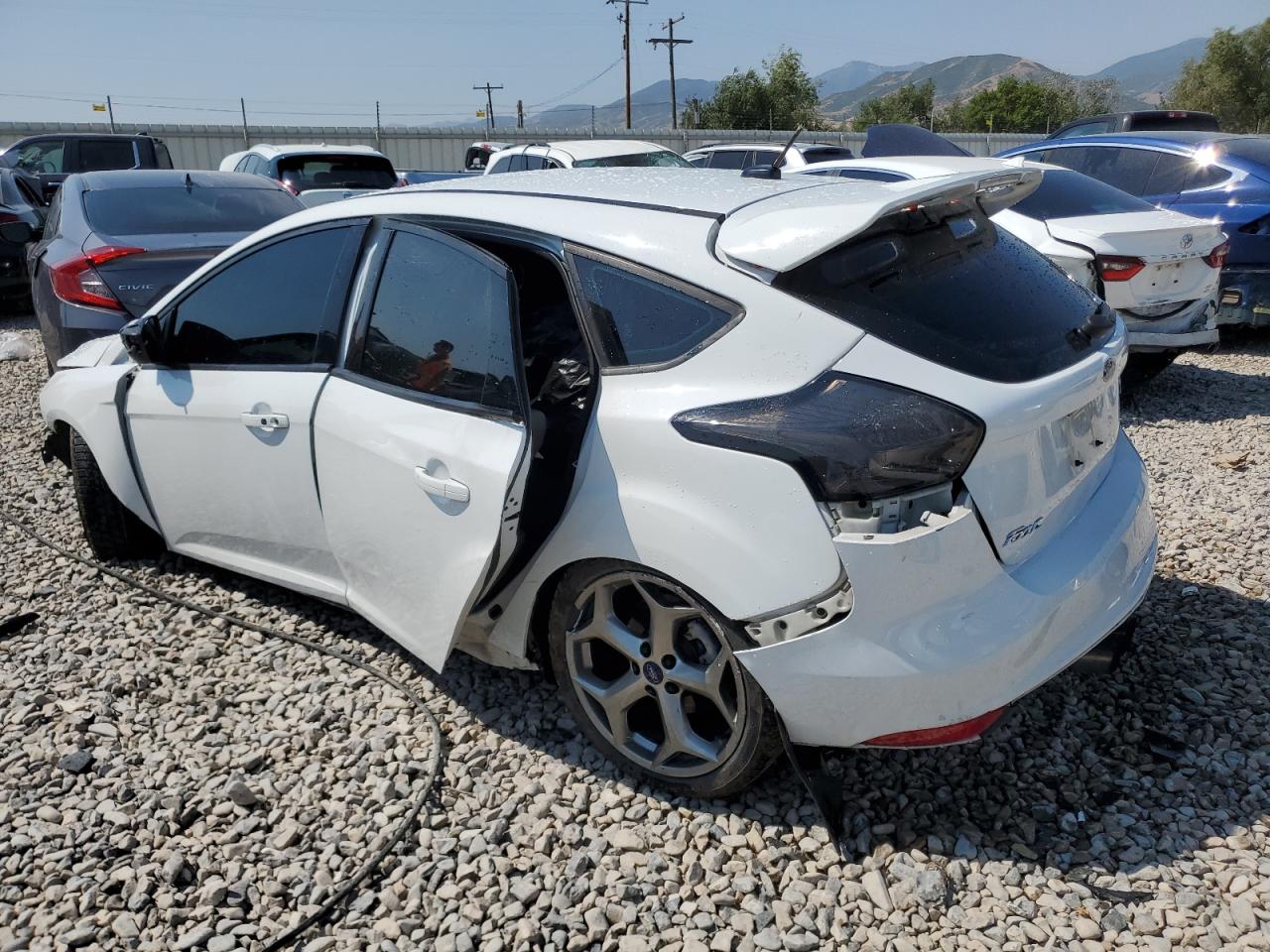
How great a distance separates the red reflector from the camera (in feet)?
7.82

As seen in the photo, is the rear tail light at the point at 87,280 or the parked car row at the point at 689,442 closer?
the parked car row at the point at 689,442

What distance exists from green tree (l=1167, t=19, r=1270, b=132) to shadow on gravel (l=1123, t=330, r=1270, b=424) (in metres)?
58.9

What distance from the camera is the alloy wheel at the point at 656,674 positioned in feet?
8.53

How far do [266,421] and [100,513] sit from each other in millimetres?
1501

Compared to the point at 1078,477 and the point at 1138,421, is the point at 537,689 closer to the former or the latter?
the point at 1078,477

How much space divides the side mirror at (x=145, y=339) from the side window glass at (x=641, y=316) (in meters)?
1.94

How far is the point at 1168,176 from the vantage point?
856 centimetres

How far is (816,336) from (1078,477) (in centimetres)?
85

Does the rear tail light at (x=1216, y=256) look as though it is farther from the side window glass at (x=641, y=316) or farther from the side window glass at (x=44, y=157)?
the side window glass at (x=44, y=157)

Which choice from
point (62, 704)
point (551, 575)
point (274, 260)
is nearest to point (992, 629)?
point (551, 575)

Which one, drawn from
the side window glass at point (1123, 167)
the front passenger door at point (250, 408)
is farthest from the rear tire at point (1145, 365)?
the front passenger door at point (250, 408)

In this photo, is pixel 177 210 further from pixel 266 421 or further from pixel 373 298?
pixel 373 298

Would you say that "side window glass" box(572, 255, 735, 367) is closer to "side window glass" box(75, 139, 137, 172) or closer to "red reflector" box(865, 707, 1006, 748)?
"red reflector" box(865, 707, 1006, 748)

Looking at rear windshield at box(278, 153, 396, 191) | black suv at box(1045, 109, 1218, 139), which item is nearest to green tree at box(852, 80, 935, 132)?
black suv at box(1045, 109, 1218, 139)
